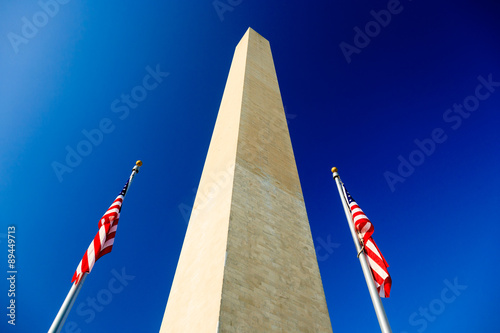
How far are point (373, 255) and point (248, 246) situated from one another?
2.58 m

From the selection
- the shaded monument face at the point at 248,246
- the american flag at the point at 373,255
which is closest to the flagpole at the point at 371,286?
the american flag at the point at 373,255

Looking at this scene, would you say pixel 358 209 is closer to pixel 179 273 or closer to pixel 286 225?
pixel 286 225

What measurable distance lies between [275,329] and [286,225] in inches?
115

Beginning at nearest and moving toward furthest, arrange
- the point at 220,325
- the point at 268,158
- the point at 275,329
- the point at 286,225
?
the point at 220,325, the point at 275,329, the point at 286,225, the point at 268,158

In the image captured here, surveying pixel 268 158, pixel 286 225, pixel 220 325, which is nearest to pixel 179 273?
pixel 286 225

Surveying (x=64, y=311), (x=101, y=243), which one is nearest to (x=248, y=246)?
(x=101, y=243)

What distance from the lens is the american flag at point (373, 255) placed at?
612 cm

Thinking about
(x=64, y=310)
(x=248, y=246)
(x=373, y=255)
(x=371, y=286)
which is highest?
(x=373, y=255)

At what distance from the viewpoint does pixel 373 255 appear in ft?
21.1

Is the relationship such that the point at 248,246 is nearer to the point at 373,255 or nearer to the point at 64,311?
the point at 373,255

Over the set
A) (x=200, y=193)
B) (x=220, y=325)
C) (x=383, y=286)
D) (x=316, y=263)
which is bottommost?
(x=200, y=193)

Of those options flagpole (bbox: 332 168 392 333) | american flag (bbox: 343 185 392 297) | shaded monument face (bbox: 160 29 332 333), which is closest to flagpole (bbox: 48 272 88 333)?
shaded monument face (bbox: 160 29 332 333)

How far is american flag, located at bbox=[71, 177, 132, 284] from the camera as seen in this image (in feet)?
21.4

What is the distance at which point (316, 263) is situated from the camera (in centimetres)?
771
